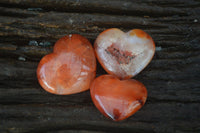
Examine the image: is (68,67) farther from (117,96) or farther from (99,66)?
(117,96)

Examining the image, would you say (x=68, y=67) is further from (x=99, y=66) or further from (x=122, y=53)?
(x=122, y=53)

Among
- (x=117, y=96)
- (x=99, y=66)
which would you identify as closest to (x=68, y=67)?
(x=99, y=66)

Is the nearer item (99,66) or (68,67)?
(68,67)

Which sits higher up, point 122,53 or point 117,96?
point 122,53

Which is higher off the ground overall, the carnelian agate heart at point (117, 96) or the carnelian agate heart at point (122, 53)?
the carnelian agate heart at point (122, 53)
